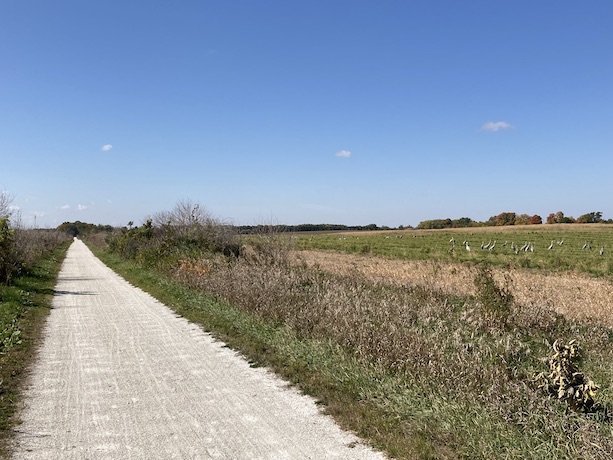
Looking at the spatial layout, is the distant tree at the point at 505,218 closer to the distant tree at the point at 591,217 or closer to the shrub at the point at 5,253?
the distant tree at the point at 591,217

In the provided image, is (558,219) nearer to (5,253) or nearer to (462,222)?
(462,222)

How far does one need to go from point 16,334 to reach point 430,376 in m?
8.78

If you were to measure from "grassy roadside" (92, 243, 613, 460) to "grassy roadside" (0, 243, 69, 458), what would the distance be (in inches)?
140

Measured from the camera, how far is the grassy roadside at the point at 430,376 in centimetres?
475

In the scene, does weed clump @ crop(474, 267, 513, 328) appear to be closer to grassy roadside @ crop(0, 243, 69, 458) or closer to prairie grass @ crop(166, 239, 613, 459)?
prairie grass @ crop(166, 239, 613, 459)

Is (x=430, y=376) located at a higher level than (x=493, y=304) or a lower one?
lower

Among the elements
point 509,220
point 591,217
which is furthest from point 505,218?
point 591,217

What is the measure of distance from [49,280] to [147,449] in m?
20.8

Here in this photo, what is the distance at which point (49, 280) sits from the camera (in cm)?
2277

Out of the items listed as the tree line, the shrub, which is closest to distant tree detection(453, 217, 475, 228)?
the tree line

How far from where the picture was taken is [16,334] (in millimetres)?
10258

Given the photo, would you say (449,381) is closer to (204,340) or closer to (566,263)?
(204,340)

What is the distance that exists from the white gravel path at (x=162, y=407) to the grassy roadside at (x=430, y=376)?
0.48 metres

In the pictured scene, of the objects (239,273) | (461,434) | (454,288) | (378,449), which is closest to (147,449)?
(378,449)
